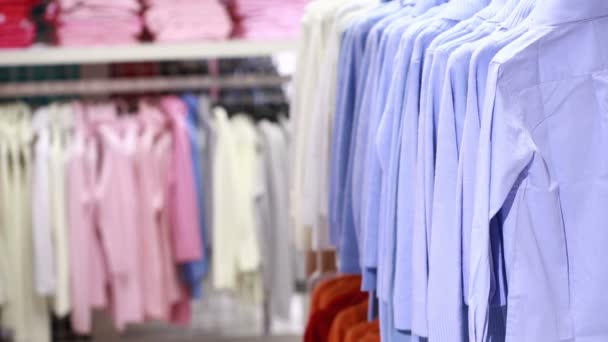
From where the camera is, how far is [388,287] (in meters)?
2.13

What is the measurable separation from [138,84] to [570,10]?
2708 mm

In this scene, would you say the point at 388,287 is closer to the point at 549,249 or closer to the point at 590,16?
the point at 549,249

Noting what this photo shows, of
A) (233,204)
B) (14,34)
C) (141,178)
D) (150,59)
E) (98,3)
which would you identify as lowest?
(233,204)

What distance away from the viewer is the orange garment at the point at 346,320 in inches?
104

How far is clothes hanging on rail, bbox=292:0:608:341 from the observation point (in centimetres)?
166

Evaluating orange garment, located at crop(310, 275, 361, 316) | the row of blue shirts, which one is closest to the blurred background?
orange garment, located at crop(310, 275, 361, 316)

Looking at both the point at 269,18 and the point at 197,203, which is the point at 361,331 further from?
the point at 269,18

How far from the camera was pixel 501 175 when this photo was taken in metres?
1.66

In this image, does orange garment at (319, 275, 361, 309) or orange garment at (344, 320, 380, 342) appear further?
orange garment at (319, 275, 361, 309)

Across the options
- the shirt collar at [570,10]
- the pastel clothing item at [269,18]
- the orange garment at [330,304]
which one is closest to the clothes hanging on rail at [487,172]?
the shirt collar at [570,10]

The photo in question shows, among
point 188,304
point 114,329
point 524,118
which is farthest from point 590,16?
point 114,329

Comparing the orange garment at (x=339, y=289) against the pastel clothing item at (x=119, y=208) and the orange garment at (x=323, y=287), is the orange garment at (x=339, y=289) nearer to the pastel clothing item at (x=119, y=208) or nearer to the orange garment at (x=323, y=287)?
the orange garment at (x=323, y=287)

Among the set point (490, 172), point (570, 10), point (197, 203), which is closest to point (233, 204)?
point (197, 203)

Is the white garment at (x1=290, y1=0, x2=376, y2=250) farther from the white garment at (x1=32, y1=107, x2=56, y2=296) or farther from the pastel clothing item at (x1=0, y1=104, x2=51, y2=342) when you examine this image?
the pastel clothing item at (x1=0, y1=104, x2=51, y2=342)
